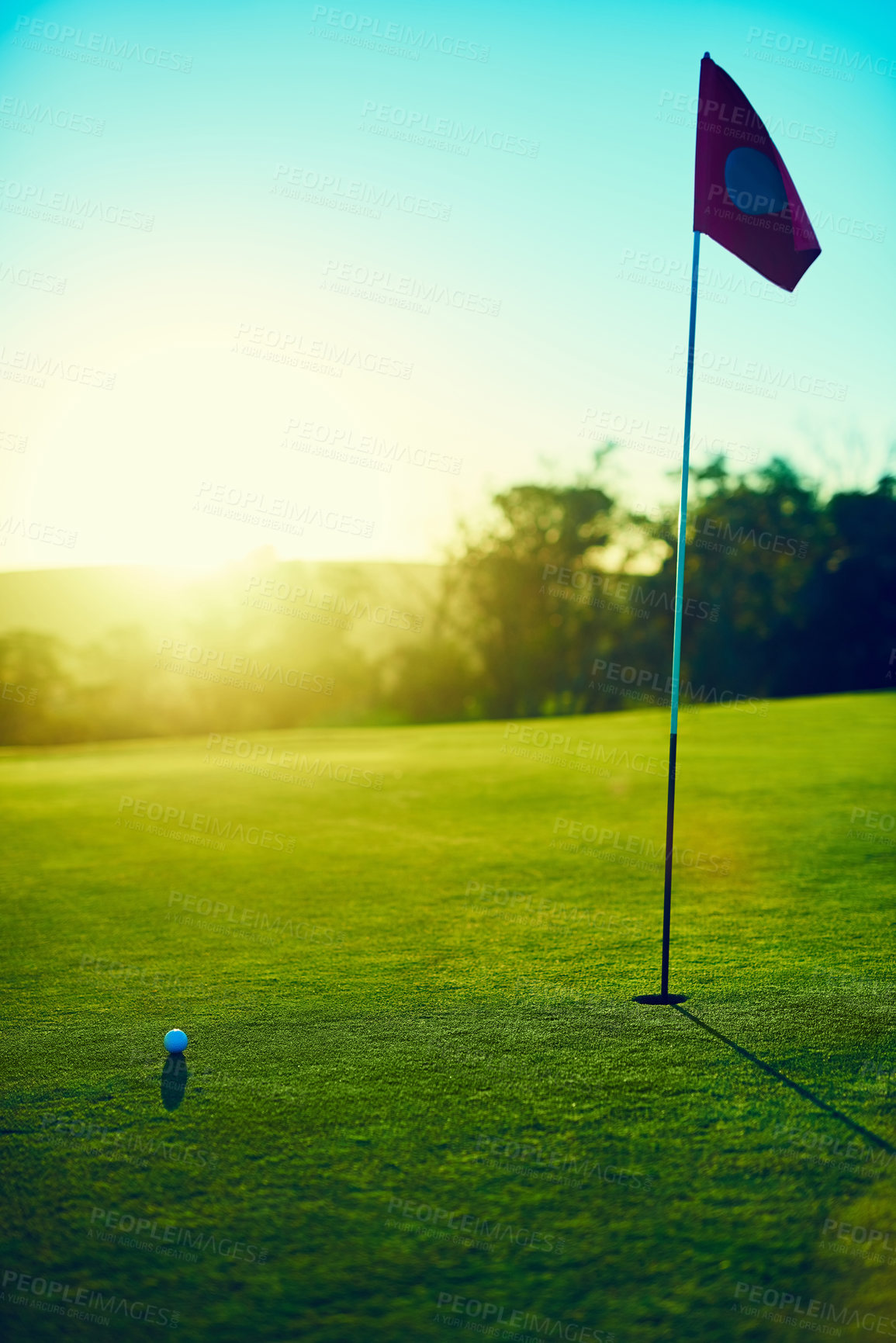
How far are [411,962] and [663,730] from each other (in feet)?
47.2

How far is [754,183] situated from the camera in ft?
18.5

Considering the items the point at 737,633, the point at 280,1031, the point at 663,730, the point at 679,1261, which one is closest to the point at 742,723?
the point at 663,730

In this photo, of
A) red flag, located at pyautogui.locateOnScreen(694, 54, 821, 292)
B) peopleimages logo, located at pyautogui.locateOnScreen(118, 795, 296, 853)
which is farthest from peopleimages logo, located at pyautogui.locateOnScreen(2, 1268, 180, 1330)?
peopleimages logo, located at pyautogui.locateOnScreen(118, 795, 296, 853)

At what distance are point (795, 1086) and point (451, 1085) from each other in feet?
5.10

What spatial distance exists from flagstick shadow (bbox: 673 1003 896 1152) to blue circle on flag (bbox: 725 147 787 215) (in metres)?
4.87

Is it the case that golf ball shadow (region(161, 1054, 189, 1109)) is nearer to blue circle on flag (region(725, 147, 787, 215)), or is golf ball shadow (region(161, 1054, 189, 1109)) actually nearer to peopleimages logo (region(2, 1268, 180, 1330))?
peopleimages logo (region(2, 1268, 180, 1330))

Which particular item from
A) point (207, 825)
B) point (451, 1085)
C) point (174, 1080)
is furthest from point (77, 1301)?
point (207, 825)

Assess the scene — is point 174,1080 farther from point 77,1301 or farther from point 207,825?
point 207,825

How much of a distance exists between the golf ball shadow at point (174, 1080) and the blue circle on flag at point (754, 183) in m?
5.87

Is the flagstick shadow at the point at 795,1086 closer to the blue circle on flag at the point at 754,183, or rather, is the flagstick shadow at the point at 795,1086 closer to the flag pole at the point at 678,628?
the flag pole at the point at 678,628

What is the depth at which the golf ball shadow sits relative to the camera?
4047 millimetres

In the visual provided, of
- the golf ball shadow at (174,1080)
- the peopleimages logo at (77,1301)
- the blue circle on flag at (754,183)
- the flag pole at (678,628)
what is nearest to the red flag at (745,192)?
the blue circle on flag at (754,183)

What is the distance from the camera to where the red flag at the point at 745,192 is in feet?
17.9

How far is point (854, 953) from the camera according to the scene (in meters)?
6.17
